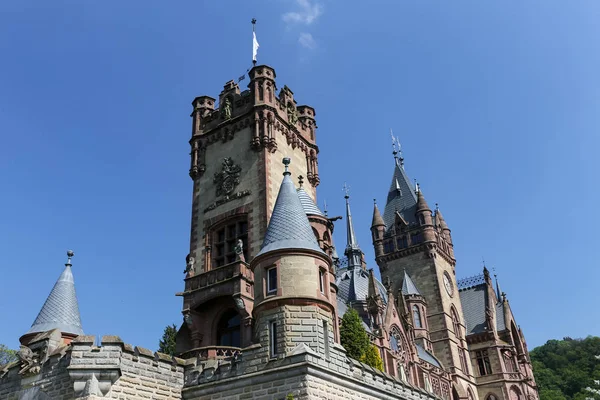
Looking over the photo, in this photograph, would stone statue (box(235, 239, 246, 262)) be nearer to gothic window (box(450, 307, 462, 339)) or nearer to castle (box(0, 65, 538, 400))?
castle (box(0, 65, 538, 400))

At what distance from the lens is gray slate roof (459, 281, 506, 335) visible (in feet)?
203

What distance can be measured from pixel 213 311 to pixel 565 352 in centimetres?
9184

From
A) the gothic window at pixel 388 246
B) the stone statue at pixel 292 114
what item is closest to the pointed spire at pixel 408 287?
the gothic window at pixel 388 246

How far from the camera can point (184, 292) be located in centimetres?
2852

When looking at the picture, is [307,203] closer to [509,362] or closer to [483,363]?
[483,363]

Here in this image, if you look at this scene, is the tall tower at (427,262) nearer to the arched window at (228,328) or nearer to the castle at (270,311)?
the castle at (270,311)

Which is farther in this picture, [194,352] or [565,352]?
[565,352]

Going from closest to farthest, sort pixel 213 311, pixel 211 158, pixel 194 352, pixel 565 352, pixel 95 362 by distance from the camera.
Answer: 1. pixel 95 362
2. pixel 194 352
3. pixel 213 311
4. pixel 211 158
5. pixel 565 352

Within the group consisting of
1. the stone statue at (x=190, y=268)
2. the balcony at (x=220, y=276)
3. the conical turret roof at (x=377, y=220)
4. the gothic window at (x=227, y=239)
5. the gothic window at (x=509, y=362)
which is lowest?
the balcony at (x=220, y=276)

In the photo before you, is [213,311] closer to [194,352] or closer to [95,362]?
[194,352]

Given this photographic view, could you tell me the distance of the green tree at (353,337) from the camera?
98.3ft

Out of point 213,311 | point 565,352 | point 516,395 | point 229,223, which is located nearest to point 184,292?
point 213,311

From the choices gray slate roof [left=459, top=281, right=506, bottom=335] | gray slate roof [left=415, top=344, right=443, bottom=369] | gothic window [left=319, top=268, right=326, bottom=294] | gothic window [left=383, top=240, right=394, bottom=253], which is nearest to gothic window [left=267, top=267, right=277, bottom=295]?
gothic window [left=319, top=268, right=326, bottom=294]

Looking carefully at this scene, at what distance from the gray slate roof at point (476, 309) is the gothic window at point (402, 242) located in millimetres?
10742
